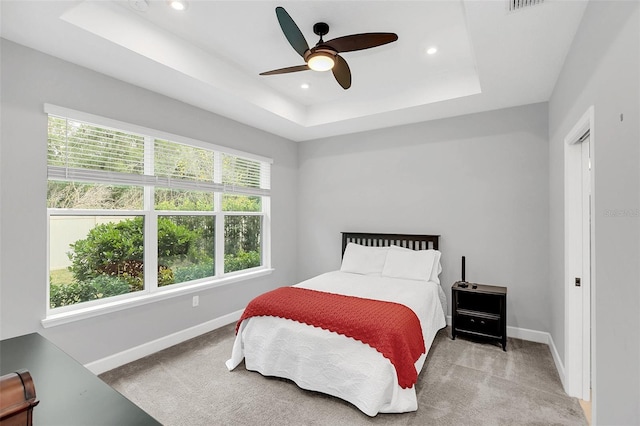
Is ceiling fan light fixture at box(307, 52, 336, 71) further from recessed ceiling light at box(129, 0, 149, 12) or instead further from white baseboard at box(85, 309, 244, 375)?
white baseboard at box(85, 309, 244, 375)

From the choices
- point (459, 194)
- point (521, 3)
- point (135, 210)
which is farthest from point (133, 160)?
point (459, 194)

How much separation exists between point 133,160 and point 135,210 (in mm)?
500

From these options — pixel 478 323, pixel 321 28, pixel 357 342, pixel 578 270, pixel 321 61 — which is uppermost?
pixel 321 28

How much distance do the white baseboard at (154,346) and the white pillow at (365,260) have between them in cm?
168

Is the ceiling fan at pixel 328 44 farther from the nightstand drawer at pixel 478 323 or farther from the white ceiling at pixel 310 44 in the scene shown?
the nightstand drawer at pixel 478 323

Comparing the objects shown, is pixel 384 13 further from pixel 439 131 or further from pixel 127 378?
pixel 127 378

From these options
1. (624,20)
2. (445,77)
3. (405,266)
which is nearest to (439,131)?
(445,77)

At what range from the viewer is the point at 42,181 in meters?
2.44

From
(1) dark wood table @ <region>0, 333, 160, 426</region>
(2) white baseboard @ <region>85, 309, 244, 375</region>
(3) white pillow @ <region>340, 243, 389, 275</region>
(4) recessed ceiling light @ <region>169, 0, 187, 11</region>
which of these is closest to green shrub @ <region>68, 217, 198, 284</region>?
(2) white baseboard @ <region>85, 309, 244, 375</region>

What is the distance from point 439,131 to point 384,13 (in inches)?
81.0

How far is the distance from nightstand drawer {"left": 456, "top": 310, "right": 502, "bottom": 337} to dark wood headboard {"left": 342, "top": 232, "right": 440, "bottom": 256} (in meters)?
0.92

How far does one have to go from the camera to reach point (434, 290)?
343 cm

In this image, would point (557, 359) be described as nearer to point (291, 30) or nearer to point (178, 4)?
point (291, 30)

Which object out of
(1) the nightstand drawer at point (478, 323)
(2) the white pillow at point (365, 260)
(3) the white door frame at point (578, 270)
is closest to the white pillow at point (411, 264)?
(2) the white pillow at point (365, 260)
